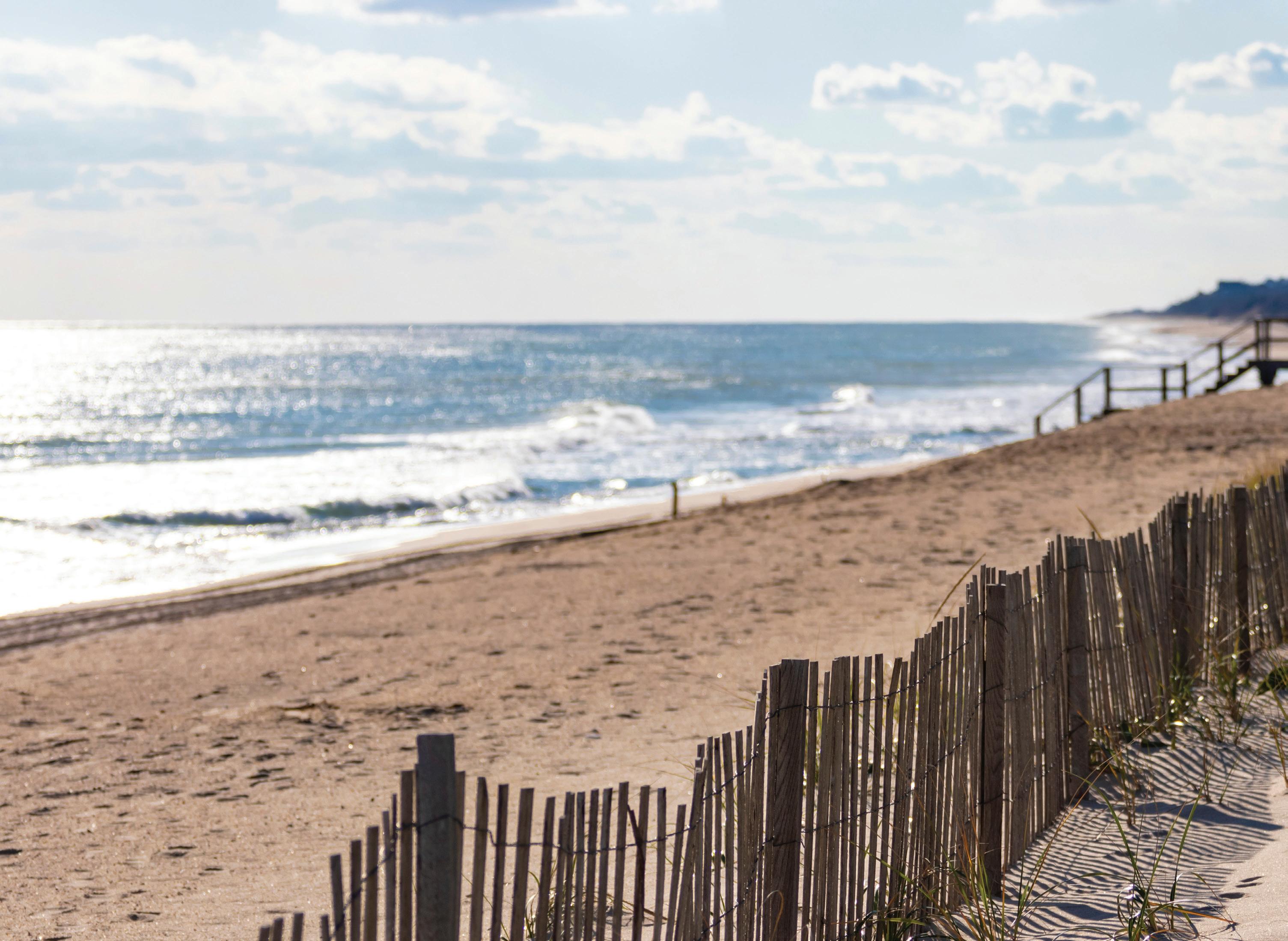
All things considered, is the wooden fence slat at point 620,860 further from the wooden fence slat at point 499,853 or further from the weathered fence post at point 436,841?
the weathered fence post at point 436,841

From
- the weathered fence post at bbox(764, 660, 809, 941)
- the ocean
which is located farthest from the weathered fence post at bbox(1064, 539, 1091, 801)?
the ocean

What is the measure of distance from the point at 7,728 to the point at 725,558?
6.81 m

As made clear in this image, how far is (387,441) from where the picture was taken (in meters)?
35.2

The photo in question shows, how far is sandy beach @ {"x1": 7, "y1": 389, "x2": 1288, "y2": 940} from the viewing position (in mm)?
5109

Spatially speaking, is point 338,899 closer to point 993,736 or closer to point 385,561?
point 993,736

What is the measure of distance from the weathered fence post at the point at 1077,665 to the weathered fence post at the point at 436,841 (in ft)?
10.0

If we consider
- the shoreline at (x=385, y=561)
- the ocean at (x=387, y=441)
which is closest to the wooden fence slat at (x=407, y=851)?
the shoreline at (x=385, y=561)

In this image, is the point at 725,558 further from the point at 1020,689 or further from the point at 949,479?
the point at 1020,689

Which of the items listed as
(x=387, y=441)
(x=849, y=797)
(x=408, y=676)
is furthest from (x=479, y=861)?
(x=387, y=441)

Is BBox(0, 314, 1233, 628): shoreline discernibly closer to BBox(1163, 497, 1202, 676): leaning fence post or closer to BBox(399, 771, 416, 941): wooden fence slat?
BBox(1163, 497, 1202, 676): leaning fence post

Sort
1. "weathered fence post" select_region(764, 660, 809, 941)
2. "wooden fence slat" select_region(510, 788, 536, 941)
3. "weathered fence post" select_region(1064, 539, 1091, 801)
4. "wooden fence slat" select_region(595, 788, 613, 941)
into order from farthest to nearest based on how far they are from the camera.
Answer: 1. "weathered fence post" select_region(1064, 539, 1091, 801)
2. "weathered fence post" select_region(764, 660, 809, 941)
3. "wooden fence slat" select_region(595, 788, 613, 941)
4. "wooden fence slat" select_region(510, 788, 536, 941)

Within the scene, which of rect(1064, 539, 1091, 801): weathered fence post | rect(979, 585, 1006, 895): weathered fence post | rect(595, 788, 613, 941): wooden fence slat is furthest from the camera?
rect(1064, 539, 1091, 801): weathered fence post

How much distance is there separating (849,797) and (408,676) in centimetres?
536

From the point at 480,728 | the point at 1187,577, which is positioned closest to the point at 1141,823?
the point at 1187,577
